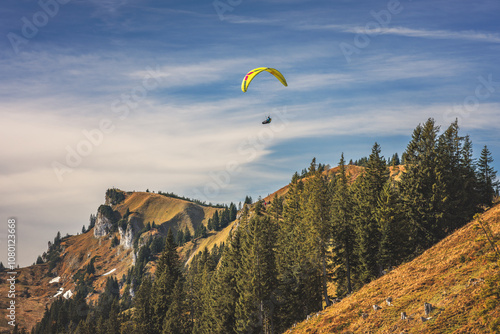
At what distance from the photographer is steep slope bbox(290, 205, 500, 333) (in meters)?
23.4

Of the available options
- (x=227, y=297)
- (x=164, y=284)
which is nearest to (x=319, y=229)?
(x=227, y=297)

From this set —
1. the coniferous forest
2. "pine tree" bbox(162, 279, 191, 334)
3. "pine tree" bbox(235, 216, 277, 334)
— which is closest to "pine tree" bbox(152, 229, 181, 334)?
"pine tree" bbox(162, 279, 191, 334)

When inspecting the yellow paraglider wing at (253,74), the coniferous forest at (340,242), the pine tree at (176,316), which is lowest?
the pine tree at (176,316)

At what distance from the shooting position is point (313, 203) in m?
49.1

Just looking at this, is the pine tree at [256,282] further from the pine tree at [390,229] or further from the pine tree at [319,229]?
the pine tree at [390,229]

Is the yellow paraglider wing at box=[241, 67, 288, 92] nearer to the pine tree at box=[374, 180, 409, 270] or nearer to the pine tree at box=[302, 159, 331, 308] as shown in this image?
the pine tree at box=[302, 159, 331, 308]

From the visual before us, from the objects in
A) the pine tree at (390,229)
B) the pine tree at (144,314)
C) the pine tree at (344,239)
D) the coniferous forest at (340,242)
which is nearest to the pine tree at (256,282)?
the coniferous forest at (340,242)

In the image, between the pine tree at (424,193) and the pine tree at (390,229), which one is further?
the pine tree at (424,193)

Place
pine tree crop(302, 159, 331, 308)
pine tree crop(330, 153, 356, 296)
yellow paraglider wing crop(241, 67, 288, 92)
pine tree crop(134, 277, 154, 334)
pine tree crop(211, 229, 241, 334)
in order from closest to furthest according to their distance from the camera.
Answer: pine tree crop(302, 159, 331, 308)
pine tree crop(330, 153, 356, 296)
pine tree crop(211, 229, 241, 334)
yellow paraglider wing crop(241, 67, 288, 92)
pine tree crop(134, 277, 154, 334)

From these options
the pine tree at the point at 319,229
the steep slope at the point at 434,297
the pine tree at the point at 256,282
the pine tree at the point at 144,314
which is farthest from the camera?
the pine tree at the point at 144,314

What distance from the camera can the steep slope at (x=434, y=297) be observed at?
23406 millimetres

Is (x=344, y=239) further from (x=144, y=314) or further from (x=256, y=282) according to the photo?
(x=144, y=314)

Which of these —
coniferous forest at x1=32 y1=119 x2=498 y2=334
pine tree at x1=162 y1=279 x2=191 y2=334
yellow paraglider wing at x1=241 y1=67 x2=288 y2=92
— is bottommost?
pine tree at x1=162 y1=279 x2=191 y2=334

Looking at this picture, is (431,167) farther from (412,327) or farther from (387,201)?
(412,327)
